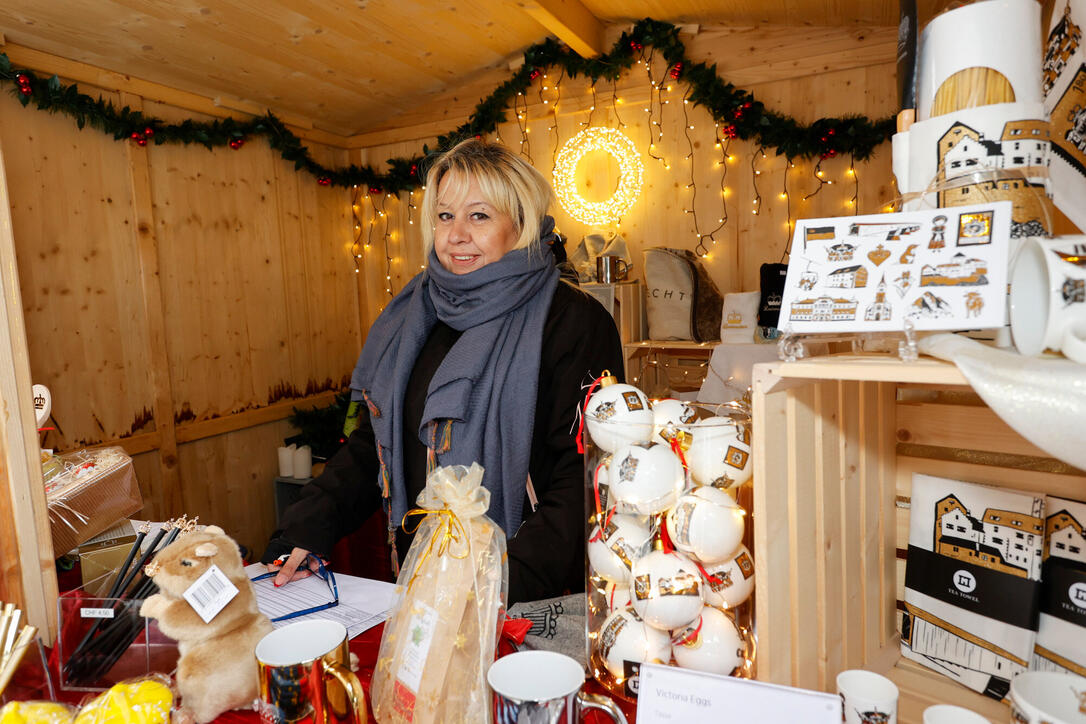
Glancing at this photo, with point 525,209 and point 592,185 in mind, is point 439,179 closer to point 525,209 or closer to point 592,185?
point 525,209

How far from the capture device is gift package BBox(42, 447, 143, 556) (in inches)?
46.1

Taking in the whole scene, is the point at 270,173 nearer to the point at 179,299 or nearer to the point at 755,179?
the point at 179,299

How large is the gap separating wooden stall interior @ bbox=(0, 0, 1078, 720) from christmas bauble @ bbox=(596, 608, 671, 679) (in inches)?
93.0

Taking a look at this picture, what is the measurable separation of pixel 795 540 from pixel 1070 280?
36 cm

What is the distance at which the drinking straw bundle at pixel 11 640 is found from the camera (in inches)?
30.5

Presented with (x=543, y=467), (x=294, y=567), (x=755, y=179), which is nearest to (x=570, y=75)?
(x=755, y=179)

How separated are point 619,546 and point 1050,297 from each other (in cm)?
49

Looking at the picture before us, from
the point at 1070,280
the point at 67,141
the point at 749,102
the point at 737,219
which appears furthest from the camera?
the point at 737,219

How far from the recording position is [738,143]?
344cm

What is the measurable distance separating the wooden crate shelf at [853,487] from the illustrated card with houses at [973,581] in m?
0.03

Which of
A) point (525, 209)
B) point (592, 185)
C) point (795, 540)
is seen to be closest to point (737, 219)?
point (592, 185)

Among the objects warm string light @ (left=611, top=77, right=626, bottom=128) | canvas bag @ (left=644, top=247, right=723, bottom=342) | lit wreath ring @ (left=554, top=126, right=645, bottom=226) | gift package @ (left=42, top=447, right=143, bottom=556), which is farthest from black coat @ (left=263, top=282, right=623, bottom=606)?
warm string light @ (left=611, top=77, right=626, bottom=128)

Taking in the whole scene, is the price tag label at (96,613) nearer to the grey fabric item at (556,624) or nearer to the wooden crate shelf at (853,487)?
the grey fabric item at (556,624)

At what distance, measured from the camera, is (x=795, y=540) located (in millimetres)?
713
